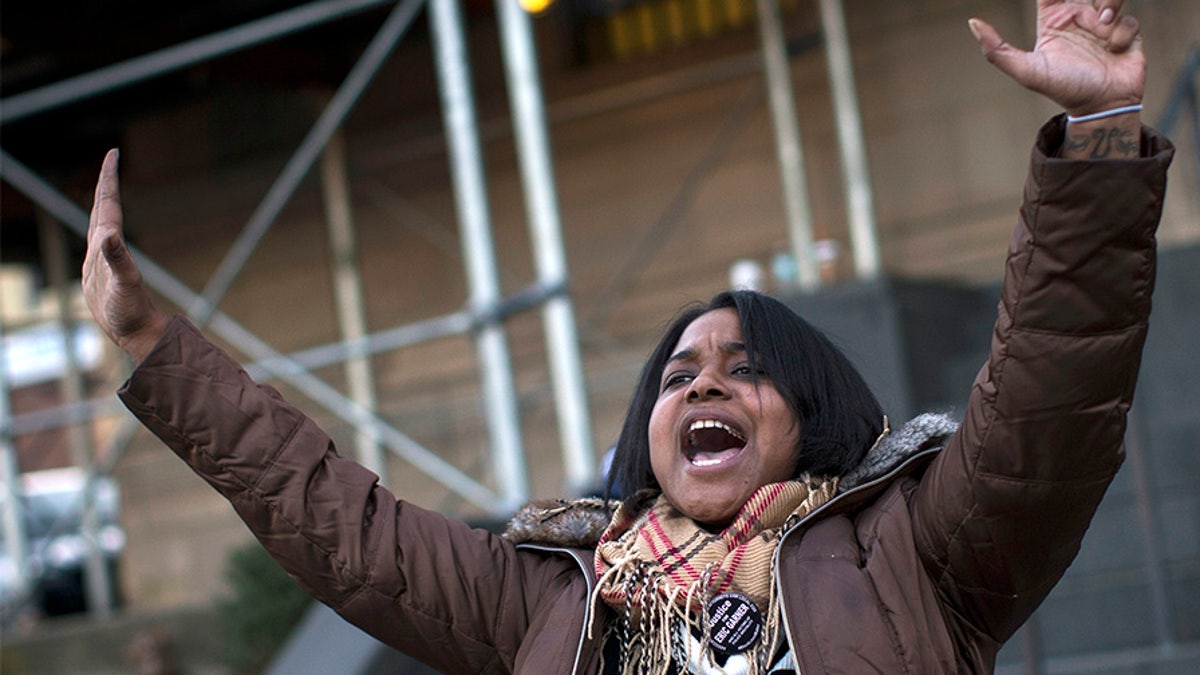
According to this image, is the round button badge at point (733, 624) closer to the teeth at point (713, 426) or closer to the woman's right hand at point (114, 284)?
the teeth at point (713, 426)

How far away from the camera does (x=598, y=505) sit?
108 inches

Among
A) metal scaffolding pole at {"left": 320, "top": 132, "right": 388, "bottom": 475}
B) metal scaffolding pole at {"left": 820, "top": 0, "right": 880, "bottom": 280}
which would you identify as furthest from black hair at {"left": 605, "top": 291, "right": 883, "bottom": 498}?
metal scaffolding pole at {"left": 320, "top": 132, "right": 388, "bottom": 475}

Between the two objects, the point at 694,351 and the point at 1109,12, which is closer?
the point at 1109,12

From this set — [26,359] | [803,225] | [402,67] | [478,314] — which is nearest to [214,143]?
[402,67]

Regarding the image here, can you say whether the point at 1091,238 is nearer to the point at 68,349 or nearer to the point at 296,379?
the point at 296,379

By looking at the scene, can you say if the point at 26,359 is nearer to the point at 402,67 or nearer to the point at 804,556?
the point at 402,67

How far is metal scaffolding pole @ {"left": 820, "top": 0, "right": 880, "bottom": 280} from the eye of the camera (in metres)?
7.38

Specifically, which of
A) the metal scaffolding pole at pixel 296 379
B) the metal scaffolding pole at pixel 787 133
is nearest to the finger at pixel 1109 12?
the metal scaffolding pole at pixel 296 379

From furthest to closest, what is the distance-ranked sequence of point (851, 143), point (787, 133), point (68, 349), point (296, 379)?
point (68, 349)
point (296, 379)
point (787, 133)
point (851, 143)

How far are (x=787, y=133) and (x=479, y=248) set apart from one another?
2.58m

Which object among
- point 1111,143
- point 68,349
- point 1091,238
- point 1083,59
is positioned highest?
point 1083,59

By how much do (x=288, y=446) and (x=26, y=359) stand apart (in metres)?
10.8

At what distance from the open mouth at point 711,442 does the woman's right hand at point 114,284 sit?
2.80 ft

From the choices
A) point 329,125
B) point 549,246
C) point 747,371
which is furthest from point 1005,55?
point 329,125
